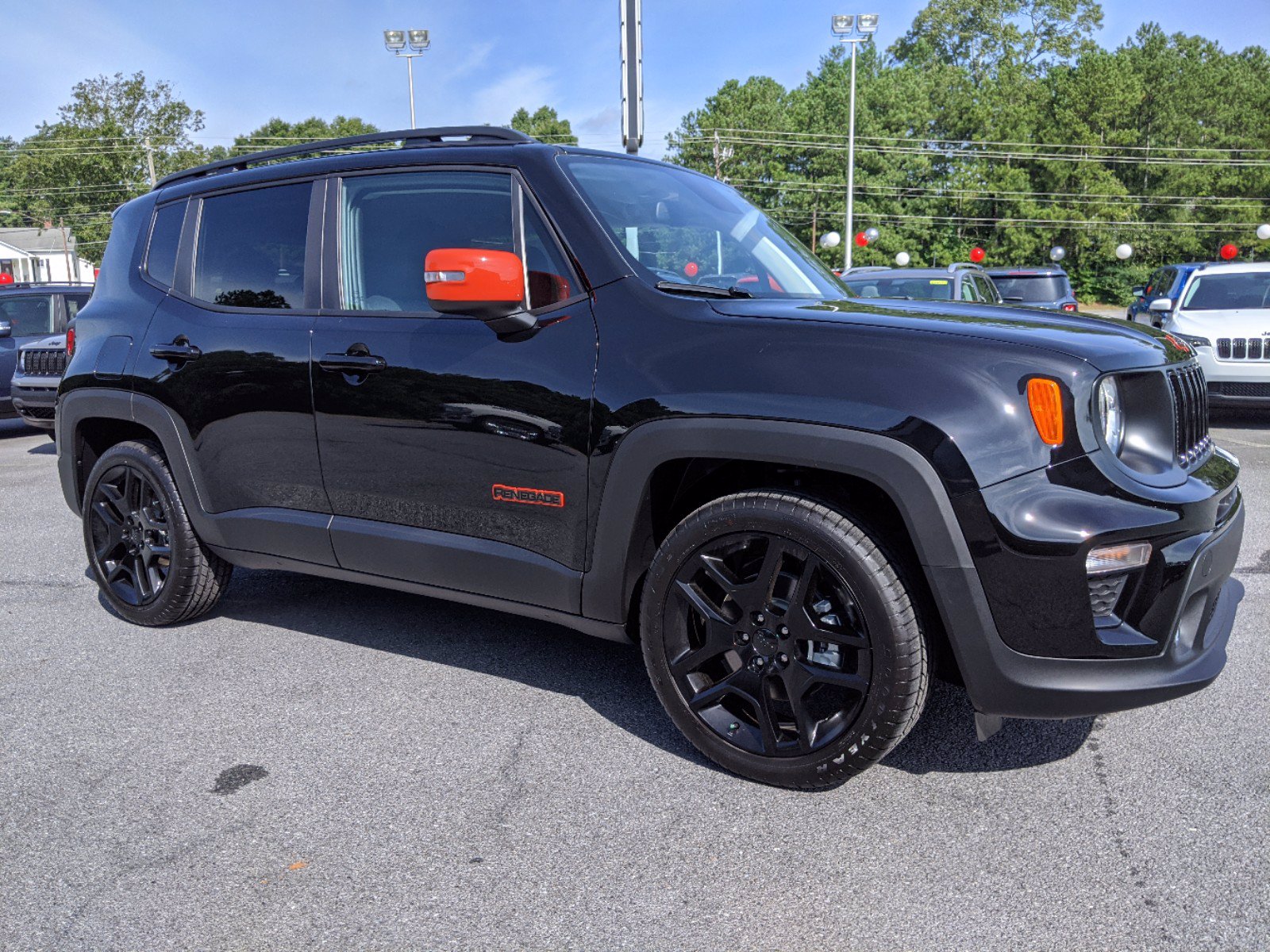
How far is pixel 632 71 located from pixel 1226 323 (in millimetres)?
6476

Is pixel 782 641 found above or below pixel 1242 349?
below

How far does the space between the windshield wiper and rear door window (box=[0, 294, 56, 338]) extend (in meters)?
12.2

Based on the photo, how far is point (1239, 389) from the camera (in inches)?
412

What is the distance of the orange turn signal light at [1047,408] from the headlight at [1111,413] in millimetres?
151

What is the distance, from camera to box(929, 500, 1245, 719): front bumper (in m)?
2.58

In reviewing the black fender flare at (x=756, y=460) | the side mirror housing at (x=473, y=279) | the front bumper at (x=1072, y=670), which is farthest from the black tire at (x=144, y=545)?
the front bumper at (x=1072, y=670)

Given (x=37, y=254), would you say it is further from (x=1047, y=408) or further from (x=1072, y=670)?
(x=1072, y=670)

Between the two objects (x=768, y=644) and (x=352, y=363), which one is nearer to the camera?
(x=768, y=644)

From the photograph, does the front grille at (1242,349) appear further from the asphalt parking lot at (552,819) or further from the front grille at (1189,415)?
the front grille at (1189,415)

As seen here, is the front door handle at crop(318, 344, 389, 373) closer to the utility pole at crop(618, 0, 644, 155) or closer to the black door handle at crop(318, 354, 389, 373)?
the black door handle at crop(318, 354, 389, 373)

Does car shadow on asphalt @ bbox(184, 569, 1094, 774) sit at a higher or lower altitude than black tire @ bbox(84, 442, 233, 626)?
lower

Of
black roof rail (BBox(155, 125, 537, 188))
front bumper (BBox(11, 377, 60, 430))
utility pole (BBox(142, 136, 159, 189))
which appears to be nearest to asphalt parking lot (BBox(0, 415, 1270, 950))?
black roof rail (BBox(155, 125, 537, 188))

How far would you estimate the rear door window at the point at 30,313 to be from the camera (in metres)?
12.8

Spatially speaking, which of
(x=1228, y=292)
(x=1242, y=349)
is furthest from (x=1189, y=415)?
(x=1228, y=292)
